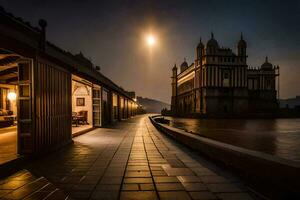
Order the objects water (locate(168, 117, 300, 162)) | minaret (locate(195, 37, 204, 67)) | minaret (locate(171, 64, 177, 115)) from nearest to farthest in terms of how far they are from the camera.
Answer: water (locate(168, 117, 300, 162)), minaret (locate(195, 37, 204, 67)), minaret (locate(171, 64, 177, 115))

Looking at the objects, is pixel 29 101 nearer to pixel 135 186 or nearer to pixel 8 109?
pixel 135 186

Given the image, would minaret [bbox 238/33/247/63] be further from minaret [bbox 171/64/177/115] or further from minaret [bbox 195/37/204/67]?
minaret [bbox 171/64/177/115]

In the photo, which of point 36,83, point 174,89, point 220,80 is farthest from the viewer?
point 174,89

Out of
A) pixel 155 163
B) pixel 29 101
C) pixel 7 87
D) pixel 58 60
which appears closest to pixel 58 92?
pixel 58 60

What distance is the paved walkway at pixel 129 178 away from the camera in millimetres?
4023

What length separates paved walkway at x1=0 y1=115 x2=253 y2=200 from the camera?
4.02 meters

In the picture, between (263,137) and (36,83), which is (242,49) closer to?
(263,137)

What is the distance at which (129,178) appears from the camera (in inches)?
194

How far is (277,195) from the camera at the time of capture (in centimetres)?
378

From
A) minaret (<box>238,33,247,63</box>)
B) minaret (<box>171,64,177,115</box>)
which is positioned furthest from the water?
minaret (<box>171,64,177,115</box>)

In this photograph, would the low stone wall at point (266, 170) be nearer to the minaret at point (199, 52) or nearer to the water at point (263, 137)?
the water at point (263, 137)

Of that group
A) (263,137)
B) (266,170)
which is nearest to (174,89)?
(263,137)

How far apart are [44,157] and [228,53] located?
166 feet

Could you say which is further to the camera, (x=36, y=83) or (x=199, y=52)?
(x=199, y=52)
